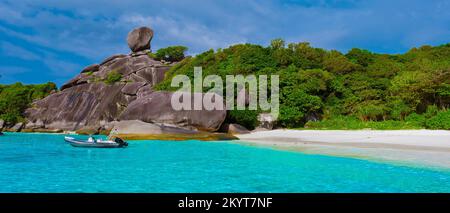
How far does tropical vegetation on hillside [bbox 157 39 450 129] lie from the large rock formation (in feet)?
12.1

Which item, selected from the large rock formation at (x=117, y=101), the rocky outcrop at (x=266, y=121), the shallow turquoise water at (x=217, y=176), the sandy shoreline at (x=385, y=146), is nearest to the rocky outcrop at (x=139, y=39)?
the large rock formation at (x=117, y=101)

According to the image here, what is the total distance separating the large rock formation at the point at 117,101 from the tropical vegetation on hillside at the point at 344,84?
3.69 meters

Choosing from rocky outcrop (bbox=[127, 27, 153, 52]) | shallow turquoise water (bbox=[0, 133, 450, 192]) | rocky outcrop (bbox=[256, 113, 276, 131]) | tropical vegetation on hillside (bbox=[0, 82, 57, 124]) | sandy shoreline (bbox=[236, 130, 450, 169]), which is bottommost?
shallow turquoise water (bbox=[0, 133, 450, 192])

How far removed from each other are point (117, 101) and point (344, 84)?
24929 mm

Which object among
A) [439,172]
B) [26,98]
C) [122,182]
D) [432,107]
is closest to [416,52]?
[432,107]

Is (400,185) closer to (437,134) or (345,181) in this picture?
(345,181)

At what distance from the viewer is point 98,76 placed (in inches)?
1914

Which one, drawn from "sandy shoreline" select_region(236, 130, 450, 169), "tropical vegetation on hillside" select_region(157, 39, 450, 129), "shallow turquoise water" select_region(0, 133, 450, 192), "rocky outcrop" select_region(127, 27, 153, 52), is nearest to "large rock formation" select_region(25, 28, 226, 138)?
"rocky outcrop" select_region(127, 27, 153, 52)

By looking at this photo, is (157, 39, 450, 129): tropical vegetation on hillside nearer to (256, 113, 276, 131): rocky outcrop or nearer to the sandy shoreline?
(256, 113, 276, 131): rocky outcrop

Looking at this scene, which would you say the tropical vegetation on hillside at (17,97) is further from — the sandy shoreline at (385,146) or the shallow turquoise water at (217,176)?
the shallow turquoise water at (217,176)

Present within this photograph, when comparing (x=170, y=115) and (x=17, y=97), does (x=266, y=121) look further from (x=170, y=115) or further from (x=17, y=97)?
(x=17, y=97)

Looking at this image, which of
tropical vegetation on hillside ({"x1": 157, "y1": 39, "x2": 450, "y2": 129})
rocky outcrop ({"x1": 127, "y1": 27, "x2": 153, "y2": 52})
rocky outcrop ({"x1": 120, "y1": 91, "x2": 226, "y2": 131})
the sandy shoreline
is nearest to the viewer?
the sandy shoreline

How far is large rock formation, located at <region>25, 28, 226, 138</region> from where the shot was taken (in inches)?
1113

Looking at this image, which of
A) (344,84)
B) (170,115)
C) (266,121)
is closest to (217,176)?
(170,115)
